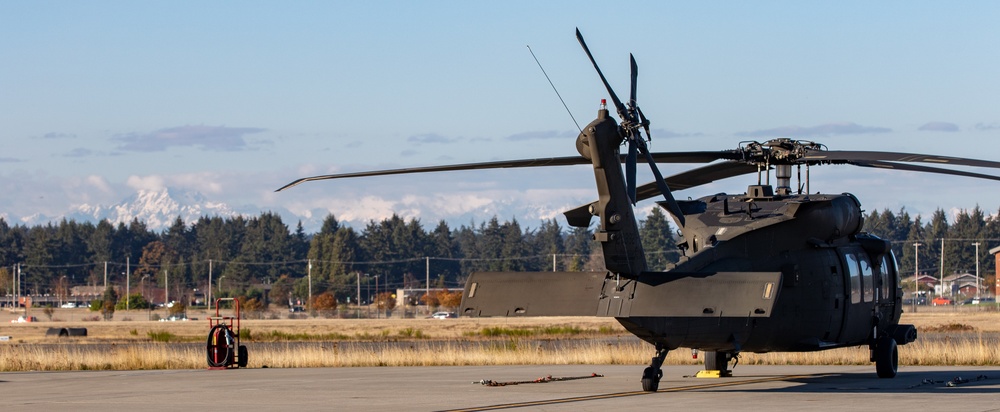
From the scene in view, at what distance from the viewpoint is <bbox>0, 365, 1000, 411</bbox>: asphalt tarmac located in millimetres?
20391

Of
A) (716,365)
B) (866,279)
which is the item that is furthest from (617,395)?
(866,279)

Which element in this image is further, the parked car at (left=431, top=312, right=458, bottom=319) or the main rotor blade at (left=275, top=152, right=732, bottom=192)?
the parked car at (left=431, top=312, right=458, bottom=319)

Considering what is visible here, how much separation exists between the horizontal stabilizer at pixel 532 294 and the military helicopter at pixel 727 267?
0.07 ft

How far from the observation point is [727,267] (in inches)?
873

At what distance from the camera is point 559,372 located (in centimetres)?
2961

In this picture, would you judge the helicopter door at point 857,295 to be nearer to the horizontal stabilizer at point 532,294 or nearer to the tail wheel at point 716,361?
the tail wheel at point 716,361

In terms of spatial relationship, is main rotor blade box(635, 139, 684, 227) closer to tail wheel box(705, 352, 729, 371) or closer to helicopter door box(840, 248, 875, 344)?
helicopter door box(840, 248, 875, 344)

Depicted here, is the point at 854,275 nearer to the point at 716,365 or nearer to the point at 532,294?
the point at 716,365

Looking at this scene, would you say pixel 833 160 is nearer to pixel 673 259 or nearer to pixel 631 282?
pixel 631 282

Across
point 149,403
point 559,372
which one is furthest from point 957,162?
point 149,403

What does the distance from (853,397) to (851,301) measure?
4.00m

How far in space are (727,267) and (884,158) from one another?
3154 millimetres

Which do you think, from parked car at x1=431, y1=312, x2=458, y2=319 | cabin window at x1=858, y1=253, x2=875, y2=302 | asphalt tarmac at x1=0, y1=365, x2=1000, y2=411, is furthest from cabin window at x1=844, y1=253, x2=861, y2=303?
parked car at x1=431, y1=312, x2=458, y2=319

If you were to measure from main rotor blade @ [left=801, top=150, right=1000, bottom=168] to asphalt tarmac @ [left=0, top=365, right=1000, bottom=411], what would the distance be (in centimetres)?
376
